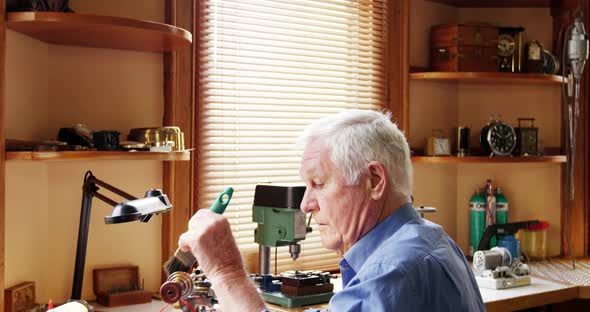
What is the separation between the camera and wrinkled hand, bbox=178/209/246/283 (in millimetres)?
1709

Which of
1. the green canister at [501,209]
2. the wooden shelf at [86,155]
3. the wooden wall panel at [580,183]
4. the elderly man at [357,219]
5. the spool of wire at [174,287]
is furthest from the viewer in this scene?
the wooden wall panel at [580,183]

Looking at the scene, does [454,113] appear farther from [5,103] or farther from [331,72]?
[5,103]

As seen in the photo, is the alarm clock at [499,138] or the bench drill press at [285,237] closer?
the bench drill press at [285,237]

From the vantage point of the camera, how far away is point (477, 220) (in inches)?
163

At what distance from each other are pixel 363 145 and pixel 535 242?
9.02ft

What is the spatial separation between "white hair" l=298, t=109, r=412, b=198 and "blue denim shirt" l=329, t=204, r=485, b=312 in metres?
0.12

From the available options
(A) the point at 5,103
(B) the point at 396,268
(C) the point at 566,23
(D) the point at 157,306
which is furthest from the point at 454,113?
(B) the point at 396,268

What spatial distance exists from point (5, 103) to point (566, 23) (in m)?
3.10

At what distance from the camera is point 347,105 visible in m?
3.77

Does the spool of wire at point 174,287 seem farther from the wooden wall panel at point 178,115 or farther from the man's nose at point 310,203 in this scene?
the wooden wall panel at point 178,115

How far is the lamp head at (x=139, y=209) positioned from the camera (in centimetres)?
222

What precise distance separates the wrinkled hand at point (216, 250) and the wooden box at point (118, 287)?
124 centimetres

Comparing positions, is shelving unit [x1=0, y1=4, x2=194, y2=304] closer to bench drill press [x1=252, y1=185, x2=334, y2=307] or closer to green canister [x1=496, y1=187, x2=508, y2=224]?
bench drill press [x1=252, y1=185, x2=334, y2=307]

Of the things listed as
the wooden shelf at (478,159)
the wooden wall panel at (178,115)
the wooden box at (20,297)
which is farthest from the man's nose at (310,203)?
the wooden shelf at (478,159)
